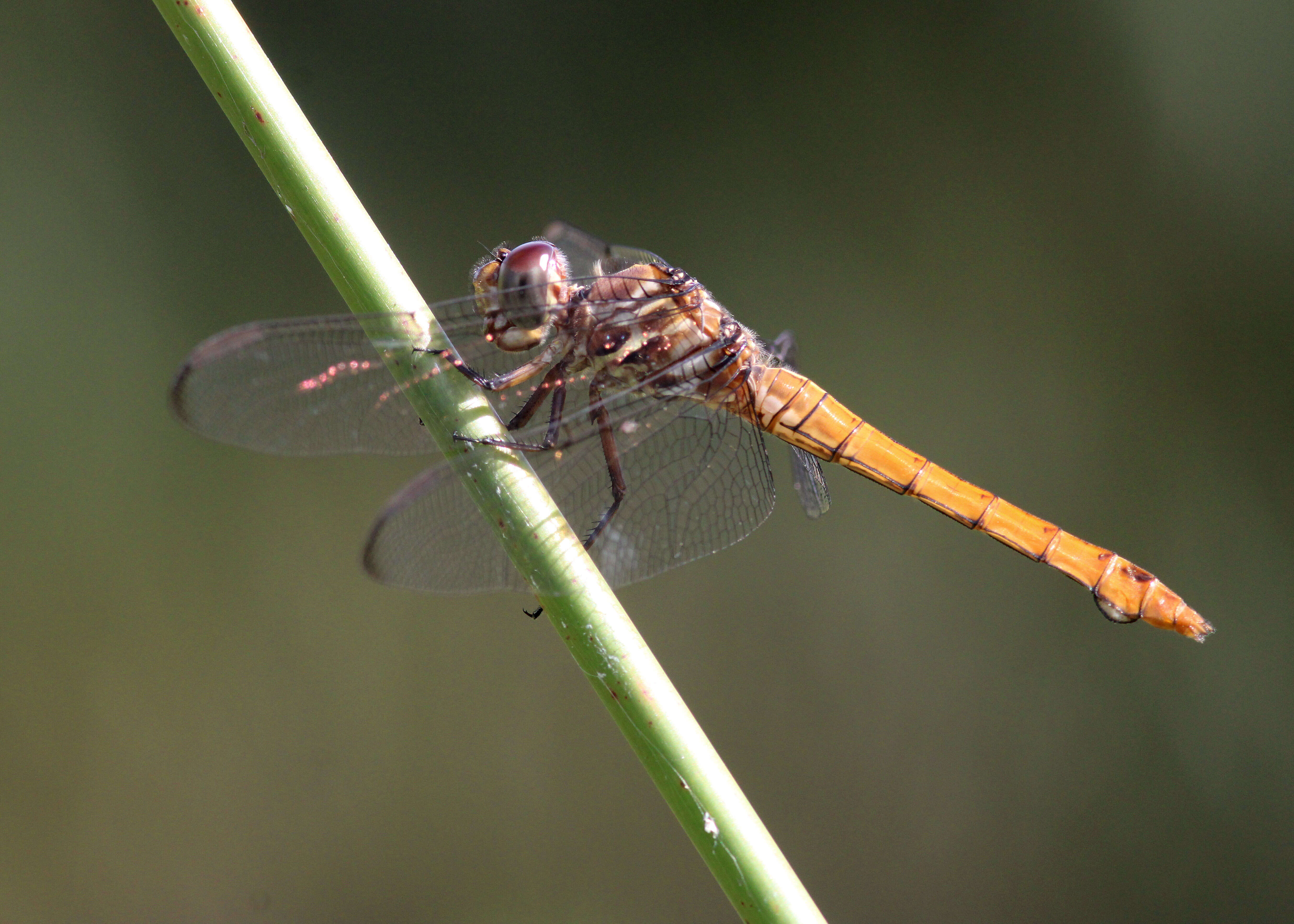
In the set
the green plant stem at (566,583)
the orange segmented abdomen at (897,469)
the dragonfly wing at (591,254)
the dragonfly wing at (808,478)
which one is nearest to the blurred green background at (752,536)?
the dragonfly wing at (591,254)

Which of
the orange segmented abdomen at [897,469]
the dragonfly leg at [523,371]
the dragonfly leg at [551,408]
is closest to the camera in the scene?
the dragonfly leg at [523,371]

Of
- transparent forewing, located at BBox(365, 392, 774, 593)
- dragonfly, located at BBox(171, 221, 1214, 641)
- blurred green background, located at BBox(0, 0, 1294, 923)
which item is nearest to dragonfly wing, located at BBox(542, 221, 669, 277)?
dragonfly, located at BBox(171, 221, 1214, 641)

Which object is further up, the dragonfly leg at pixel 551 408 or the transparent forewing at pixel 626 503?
the dragonfly leg at pixel 551 408

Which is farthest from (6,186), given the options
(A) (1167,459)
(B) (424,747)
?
(A) (1167,459)

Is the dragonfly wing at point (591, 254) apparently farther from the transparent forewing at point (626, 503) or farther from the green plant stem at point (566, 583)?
the green plant stem at point (566, 583)

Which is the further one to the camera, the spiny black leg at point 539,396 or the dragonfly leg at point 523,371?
the spiny black leg at point 539,396

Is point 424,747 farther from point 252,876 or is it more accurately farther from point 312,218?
point 312,218

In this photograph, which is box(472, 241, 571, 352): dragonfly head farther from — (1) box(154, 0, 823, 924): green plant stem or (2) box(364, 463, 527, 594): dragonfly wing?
(1) box(154, 0, 823, 924): green plant stem

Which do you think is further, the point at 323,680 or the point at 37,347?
the point at 323,680
